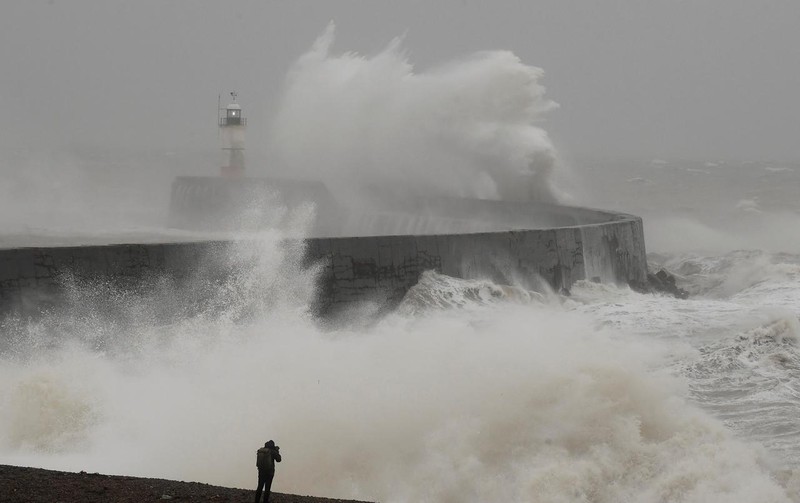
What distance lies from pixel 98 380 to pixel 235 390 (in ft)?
3.56

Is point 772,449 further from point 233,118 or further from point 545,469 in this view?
point 233,118

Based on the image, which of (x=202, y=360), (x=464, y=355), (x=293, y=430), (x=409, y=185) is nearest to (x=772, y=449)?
(x=464, y=355)

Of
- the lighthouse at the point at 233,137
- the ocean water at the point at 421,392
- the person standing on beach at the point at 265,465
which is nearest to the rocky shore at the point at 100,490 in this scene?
the person standing on beach at the point at 265,465

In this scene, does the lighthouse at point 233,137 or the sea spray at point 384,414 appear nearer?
the sea spray at point 384,414

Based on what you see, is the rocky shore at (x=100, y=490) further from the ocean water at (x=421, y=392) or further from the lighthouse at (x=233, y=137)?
the lighthouse at (x=233, y=137)

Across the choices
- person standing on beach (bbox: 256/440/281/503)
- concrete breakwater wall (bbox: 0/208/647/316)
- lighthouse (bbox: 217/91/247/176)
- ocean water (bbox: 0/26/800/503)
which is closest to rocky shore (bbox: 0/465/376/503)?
person standing on beach (bbox: 256/440/281/503)

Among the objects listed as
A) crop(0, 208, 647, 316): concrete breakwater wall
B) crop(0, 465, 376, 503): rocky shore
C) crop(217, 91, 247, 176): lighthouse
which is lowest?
crop(0, 465, 376, 503): rocky shore

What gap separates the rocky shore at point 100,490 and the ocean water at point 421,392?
86 cm

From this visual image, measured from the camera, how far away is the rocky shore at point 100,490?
5254mm

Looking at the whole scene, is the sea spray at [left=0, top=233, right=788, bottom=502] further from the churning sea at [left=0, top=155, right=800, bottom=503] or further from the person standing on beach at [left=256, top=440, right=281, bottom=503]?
the person standing on beach at [left=256, top=440, right=281, bottom=503]

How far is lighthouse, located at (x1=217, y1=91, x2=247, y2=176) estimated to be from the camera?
2344 cm

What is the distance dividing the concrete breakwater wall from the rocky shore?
3.03 m

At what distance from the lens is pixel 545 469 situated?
6.61 metres

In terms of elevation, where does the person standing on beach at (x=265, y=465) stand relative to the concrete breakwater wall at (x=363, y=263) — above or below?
below
